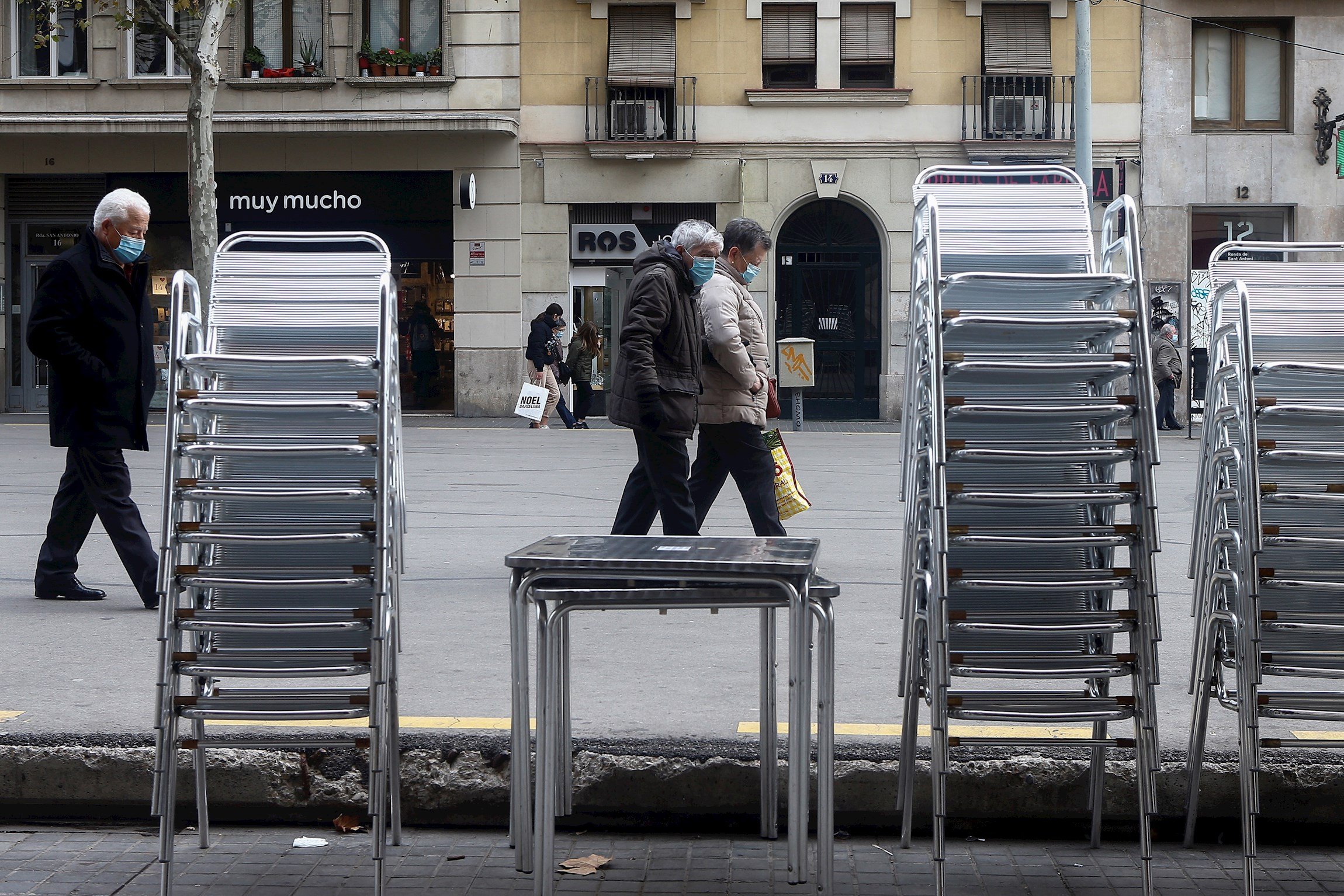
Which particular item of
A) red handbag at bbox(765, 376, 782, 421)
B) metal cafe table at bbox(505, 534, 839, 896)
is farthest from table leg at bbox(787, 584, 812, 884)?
red handbag at bbox(765, 376, 782, 421)

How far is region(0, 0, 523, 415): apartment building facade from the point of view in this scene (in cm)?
2306

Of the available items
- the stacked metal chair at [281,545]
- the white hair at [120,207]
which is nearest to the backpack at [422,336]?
the white hair at [120,207]

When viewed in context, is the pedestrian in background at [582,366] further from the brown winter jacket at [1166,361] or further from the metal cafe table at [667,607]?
the metal cafe table at [667,607]

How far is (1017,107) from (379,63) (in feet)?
32.3

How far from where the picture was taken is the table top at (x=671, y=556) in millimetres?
3242

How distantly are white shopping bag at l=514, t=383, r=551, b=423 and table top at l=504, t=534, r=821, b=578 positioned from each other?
16972 mm

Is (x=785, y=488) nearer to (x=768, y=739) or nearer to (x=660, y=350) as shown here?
(x=660, y=350)

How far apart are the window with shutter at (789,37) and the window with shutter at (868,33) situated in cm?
47

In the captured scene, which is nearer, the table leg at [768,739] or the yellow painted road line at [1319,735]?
the table leg at [768,739]

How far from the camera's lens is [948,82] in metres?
23.2

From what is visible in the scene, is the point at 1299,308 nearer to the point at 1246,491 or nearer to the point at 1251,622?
the point at 1246,491

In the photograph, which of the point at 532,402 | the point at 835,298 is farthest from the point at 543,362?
the point at 835,298

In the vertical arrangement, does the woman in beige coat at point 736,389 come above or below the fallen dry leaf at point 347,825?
above

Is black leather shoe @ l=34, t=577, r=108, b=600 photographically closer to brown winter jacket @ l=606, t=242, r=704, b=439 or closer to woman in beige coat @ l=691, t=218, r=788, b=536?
brown winter jacket @ l=606, t=242, r=704, b=439
